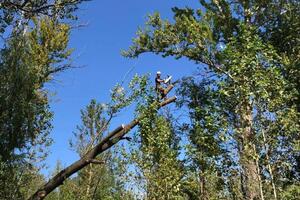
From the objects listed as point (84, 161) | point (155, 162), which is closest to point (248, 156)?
point (155, 162)

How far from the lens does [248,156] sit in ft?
28.8

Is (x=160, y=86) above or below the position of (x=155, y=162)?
above

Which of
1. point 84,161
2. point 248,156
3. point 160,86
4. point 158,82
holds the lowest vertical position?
point 248,156

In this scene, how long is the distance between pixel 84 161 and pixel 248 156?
491 centimetres

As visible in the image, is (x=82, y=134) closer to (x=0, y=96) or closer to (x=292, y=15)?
(x=0, y=96)

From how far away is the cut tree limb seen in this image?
39.1 feet

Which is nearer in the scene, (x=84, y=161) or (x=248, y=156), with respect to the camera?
(x=248, y=156)

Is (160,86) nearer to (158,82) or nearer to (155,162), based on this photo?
(158,82)

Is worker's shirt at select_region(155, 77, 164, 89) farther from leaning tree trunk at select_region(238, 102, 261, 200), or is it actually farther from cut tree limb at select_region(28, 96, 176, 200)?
leaning tree trunk at select_region(238, 102, 261, 200)

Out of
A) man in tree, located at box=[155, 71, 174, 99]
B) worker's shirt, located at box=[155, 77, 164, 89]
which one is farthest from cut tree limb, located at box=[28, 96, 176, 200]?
worker's shirt, located at box=[155, 77, 164, 89]

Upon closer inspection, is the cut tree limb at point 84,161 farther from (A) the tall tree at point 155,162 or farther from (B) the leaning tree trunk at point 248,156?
(B) the leaning tree trunk at point 248,156

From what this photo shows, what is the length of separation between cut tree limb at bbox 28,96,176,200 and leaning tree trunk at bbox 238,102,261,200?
371 centimetres

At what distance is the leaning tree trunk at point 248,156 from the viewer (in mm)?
8633

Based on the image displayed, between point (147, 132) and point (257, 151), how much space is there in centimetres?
342
